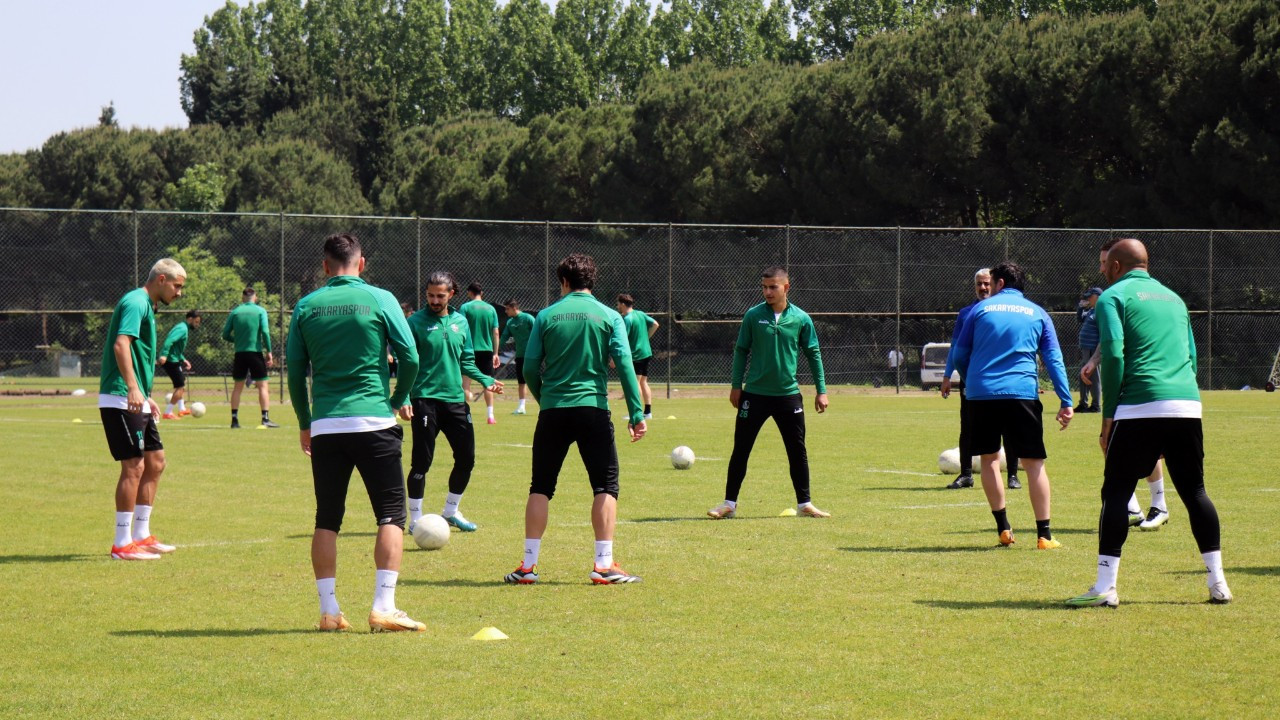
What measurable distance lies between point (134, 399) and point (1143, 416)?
21.4ft

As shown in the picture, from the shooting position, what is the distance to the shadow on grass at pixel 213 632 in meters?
7.25

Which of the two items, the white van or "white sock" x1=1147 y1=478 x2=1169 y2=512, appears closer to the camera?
"white sock" x1=1147 y1=478 x2=1169 y2=512

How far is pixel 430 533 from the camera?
10.3 meters

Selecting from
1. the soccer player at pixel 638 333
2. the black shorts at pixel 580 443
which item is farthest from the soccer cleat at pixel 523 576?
the soccer player at pixel 638 333

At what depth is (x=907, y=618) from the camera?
7.62m

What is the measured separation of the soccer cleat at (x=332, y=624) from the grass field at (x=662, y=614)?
115 mm

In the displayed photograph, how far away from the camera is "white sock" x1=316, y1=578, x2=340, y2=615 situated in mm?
7281

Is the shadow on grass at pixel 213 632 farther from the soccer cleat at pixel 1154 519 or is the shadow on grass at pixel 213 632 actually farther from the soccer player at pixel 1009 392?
the soccer cleat at pixel 1154 519

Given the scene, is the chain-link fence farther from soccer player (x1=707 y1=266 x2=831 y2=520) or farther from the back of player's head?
the back of player's head

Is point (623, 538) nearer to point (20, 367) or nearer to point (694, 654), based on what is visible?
point (694, 654)

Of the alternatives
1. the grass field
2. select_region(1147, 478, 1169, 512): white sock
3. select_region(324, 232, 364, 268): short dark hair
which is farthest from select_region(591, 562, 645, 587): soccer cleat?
select_region(1147, 478, 1169, 512): white sock

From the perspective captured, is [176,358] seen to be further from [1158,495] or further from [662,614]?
[662,614]

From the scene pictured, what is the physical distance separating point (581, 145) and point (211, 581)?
4973 cm

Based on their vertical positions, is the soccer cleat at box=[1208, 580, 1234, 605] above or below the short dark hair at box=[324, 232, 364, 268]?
below
